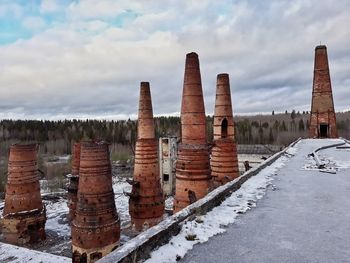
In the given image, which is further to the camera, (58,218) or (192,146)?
(58,218)

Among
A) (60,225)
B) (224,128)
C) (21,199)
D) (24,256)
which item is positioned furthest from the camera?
(60,225)

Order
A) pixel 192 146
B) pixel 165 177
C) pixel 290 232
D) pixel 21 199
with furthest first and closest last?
pixel 165 177, pixel 21 199, pixel 192 146, pixel 290 232

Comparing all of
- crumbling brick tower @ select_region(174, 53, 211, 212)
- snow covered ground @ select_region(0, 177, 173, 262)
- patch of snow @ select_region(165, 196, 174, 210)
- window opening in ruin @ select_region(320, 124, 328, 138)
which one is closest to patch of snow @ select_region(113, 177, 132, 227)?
snow covered ground @ select_region(0, 177, 173, 262)

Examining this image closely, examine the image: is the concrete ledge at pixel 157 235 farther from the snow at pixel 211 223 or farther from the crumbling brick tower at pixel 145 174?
the crumbling brick tower at pixel 145 174

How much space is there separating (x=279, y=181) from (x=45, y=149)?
166 ft

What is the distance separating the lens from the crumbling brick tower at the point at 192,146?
8.84 meters

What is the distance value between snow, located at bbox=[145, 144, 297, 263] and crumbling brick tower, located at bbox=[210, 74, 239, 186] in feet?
13.4

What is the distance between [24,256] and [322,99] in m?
17.5

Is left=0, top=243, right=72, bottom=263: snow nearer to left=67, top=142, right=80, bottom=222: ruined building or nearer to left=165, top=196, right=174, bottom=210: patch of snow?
left=67, top=142, right=80, bottom=222: ruined building

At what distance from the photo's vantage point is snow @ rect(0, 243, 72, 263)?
10.3 meters

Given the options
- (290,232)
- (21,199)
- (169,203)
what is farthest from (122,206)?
(290,232)

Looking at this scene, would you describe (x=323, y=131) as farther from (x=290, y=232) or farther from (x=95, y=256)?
(x=290, y=232)

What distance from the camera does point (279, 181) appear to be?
275 inches

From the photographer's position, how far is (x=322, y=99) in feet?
65.8
